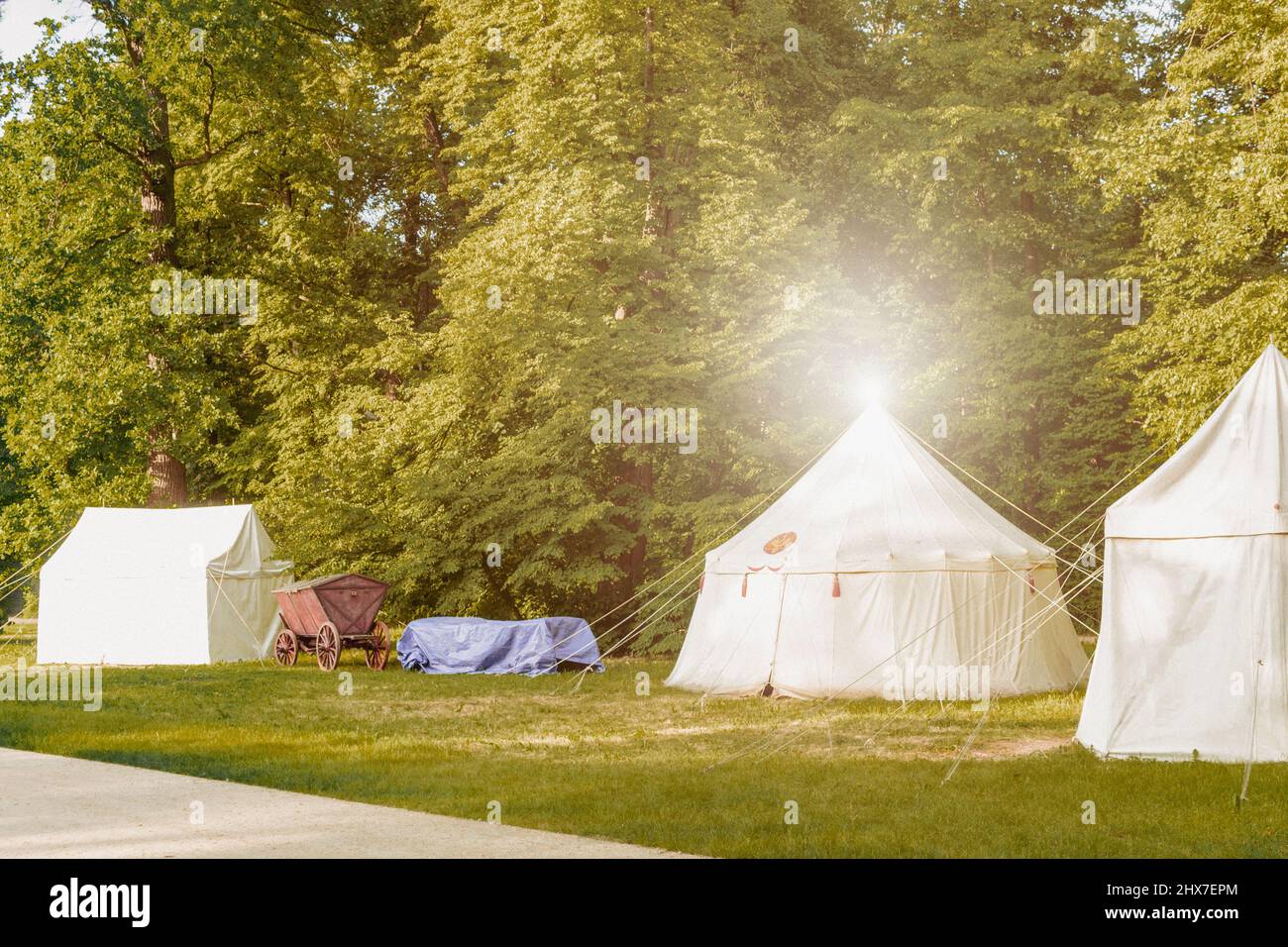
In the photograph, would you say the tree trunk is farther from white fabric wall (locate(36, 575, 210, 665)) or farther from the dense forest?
white fabric wall (locate(36, 575, 210, 665))

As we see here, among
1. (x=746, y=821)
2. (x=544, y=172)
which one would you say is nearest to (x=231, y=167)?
(x=544, y=172)

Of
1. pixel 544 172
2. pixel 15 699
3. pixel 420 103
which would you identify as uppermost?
pixel 420 103

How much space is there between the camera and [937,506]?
19781 millimetres

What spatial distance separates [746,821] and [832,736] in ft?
16.7

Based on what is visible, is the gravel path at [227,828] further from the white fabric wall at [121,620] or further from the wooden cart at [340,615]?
the white fabric wall at [121,620]

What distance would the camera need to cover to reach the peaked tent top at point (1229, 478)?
12672 mm

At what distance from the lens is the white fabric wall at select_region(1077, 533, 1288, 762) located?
12234 mm

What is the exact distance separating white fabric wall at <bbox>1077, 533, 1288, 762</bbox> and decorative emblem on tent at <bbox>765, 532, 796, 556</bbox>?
671 centimetres

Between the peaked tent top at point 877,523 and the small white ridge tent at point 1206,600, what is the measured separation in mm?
5423

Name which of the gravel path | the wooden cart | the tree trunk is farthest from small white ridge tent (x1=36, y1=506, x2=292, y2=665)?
the gravel path

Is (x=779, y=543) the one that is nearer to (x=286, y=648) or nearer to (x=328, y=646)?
(x=328, y=646)

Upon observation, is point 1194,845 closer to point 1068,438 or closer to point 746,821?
point 746,821

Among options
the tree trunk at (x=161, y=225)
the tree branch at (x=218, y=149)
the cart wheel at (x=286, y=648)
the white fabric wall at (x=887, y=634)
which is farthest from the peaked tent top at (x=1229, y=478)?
the tree branch at (x=218, y=149)

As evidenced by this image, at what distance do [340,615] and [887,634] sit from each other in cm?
1012
